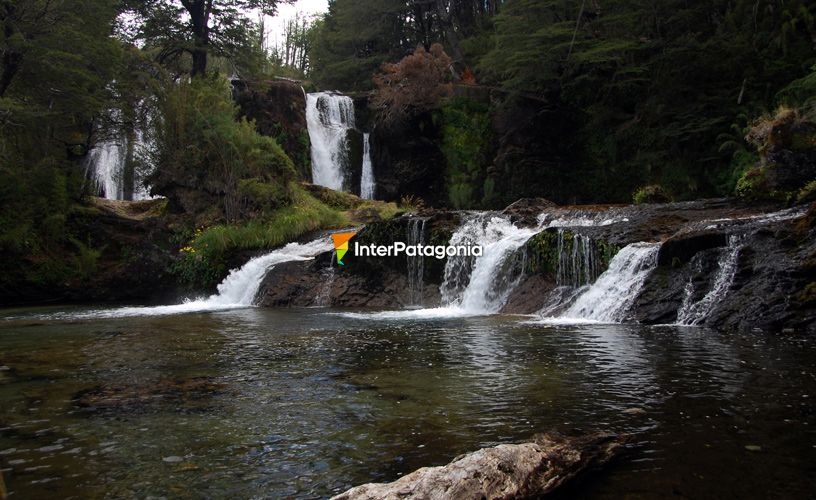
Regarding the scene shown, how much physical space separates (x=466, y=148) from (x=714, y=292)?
60.5ft

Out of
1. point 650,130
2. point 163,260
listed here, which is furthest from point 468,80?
point 163,260

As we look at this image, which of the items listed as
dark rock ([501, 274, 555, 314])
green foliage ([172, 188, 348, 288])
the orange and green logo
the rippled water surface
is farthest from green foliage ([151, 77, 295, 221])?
the rippled water surface

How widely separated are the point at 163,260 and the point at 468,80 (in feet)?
59.0

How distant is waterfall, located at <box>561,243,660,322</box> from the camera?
32.6ft

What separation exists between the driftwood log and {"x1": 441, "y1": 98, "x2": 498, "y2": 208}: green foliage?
22934mm

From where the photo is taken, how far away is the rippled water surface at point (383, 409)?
3.13m

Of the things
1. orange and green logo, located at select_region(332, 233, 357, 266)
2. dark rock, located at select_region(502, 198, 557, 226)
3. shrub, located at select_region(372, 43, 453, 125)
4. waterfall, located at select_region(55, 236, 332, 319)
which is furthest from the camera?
shrub, located at select_region(372, 43, 453, 125)

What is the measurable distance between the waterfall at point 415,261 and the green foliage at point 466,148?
37.3 feet

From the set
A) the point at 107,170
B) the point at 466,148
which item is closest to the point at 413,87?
the point at 466,148

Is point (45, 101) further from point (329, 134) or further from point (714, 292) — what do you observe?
point (714, 292)

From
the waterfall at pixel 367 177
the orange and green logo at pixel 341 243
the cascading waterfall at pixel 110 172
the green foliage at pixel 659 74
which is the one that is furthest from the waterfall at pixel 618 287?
the cascading waterfall at pixel 110 172

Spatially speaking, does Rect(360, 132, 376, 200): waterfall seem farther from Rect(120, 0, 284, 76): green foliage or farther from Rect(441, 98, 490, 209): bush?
Rect(120, 0, 284, 76): green foliage

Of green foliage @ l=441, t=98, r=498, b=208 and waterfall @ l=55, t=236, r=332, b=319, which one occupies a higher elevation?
green foliage @ l=441, t=98, r=498, b=208

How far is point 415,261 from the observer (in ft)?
48.5
